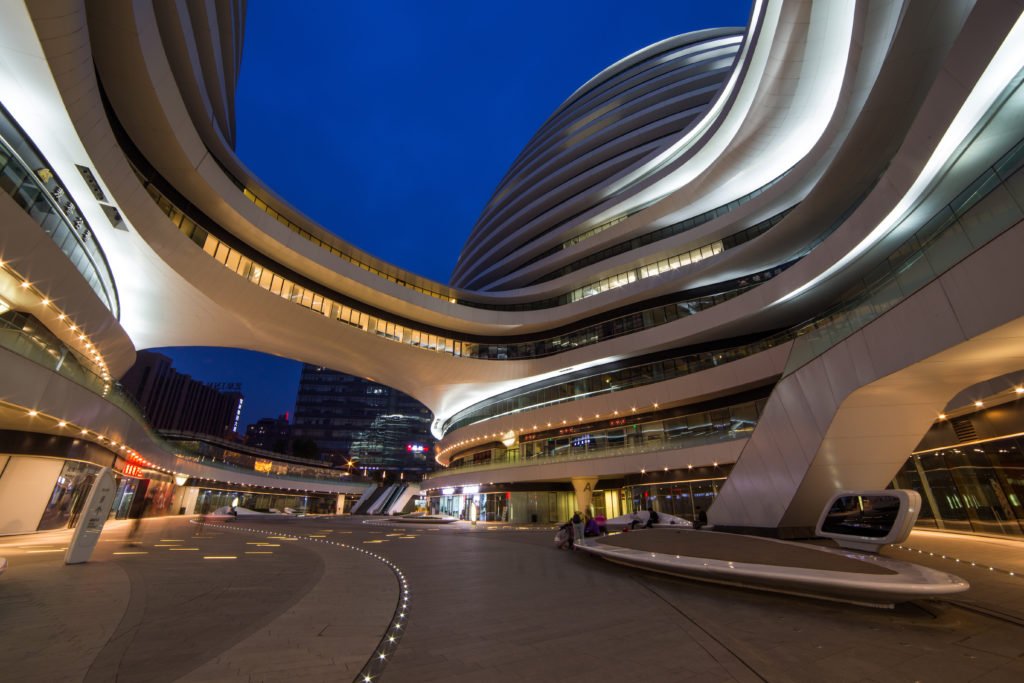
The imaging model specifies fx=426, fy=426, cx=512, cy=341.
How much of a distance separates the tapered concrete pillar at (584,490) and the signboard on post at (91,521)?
83.1ft

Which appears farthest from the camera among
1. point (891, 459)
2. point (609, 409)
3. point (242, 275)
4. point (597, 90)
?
point (597, 90)

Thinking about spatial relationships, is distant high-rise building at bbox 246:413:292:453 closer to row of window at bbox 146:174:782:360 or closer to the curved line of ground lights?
row of window at bbox 146:174:782:360

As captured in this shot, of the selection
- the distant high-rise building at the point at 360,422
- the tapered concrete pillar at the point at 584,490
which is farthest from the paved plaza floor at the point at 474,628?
the distant high-rise building at the point at 360,422

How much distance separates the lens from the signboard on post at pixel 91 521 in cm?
986

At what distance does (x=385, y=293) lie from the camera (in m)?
31.8

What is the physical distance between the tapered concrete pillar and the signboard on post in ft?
83.1

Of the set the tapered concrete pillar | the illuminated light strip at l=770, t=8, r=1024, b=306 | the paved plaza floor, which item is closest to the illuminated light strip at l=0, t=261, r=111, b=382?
the paved plaza floor

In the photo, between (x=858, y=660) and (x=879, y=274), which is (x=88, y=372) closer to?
(x=858, y=660)

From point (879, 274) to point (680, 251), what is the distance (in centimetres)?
2653

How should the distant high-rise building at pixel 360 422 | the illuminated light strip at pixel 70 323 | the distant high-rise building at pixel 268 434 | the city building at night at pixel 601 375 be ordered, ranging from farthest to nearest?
the distant high-rise building at pixel 268 434 → the distant high-rise building at pixel 360 422 → the illuminated light strip at pixel 70 323 → the city building at night at pixel 601 375

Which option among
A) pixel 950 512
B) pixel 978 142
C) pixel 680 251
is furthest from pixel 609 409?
pixel 978 142

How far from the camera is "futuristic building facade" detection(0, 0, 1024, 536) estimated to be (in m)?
9.61

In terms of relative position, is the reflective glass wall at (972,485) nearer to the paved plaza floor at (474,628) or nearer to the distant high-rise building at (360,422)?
the paved plaza floor at (474,628)

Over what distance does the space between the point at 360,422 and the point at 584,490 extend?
320 feet
